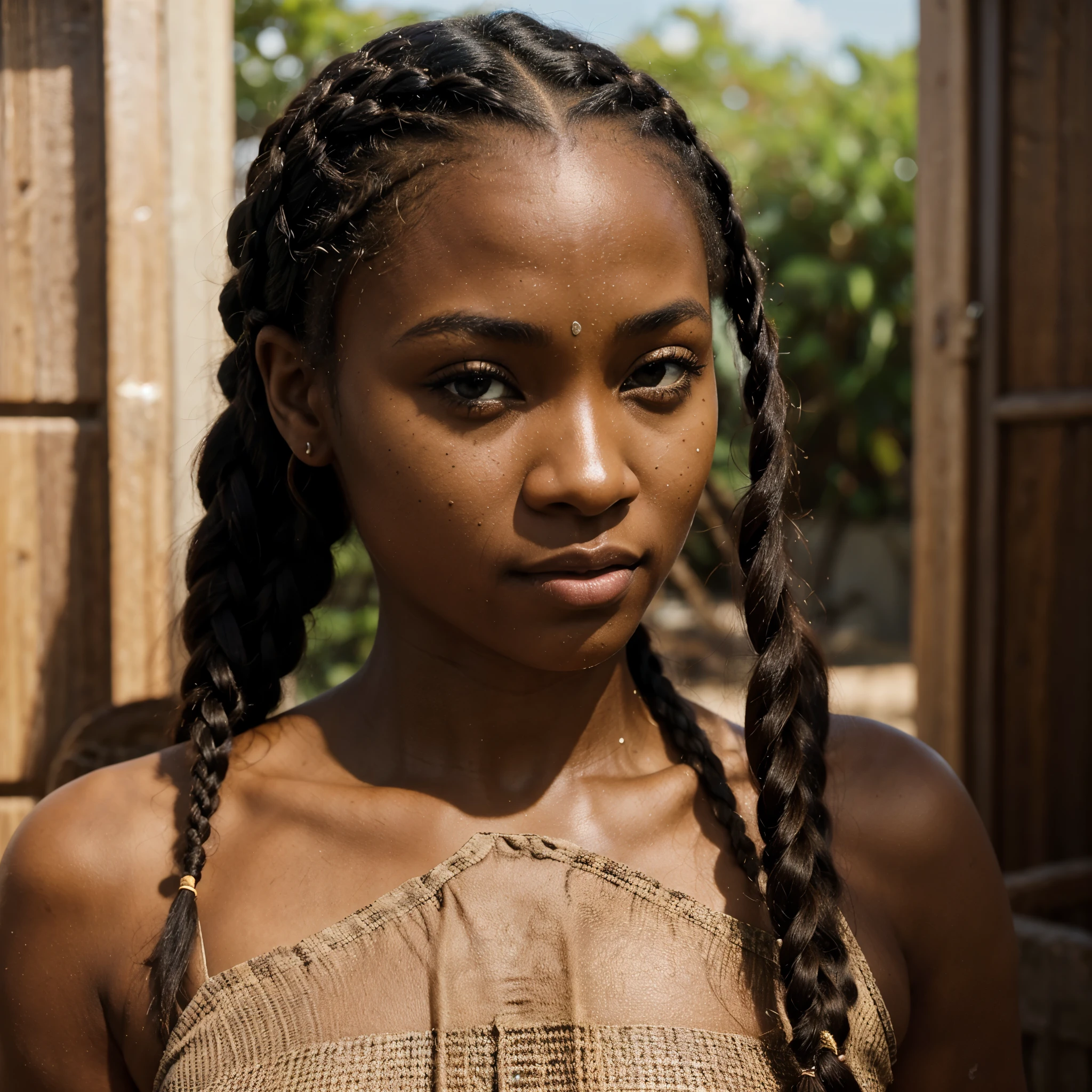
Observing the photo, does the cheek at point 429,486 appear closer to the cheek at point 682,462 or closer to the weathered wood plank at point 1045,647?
the cheek at point 682,462

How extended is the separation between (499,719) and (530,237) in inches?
23.5

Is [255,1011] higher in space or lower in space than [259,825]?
lower

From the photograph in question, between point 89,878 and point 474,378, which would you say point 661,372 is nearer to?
point 474,378

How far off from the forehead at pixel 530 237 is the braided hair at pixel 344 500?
40 millimetres

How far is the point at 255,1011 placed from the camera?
1447 millimetres

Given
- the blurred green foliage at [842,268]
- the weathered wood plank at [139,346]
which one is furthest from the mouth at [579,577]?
the blurred green foliage at [842,268]

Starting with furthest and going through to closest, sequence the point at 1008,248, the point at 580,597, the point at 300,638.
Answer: the point at 1008,248 → the point at 300,638 → the point at 580,597

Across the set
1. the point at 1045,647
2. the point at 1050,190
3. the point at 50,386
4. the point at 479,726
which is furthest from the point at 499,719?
the point at 1050,190

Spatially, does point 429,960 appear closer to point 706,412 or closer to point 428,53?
point 706,412

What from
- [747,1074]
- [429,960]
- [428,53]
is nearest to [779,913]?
Result: [747,1074]

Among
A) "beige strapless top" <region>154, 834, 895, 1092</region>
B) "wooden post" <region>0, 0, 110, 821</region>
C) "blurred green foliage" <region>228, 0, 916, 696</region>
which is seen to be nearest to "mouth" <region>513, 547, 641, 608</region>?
"beige strapless top" <region>154, 834, 895, 1092</region>

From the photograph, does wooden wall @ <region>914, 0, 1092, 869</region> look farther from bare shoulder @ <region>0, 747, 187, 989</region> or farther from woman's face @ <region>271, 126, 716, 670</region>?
bare shoulder @ <region>0, 747, 187, 989</region>

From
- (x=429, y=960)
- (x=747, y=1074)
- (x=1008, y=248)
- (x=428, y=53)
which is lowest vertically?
(x=747, y=1074)

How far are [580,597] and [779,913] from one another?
43 cm
